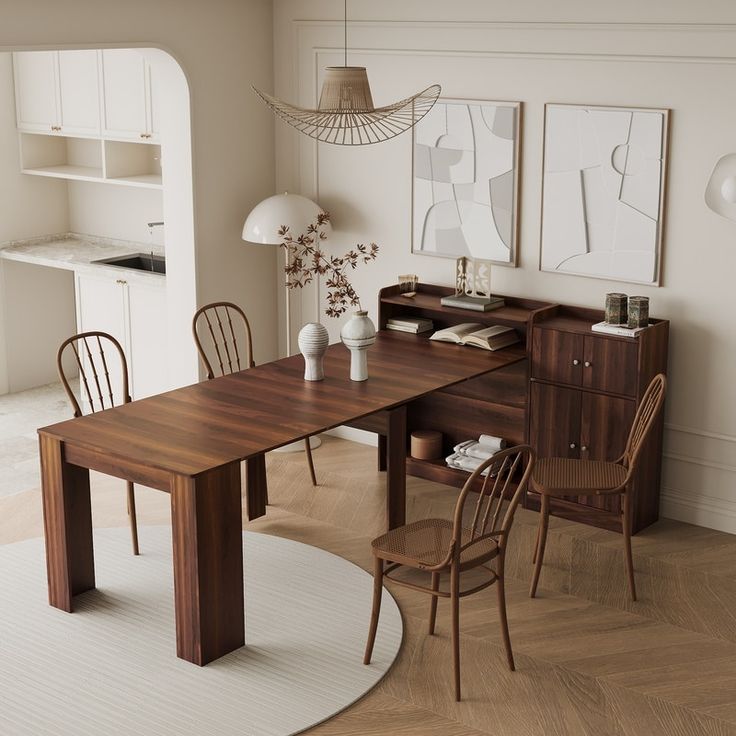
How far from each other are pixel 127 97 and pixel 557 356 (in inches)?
122

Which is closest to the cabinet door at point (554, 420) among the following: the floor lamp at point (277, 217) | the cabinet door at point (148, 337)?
the floor lamp at point (277, 217)

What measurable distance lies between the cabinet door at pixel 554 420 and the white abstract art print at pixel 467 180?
77cm

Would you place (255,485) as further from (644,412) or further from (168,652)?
(644,412)

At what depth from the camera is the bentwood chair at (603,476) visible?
463 cm

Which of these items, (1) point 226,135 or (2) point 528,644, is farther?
(1) point 226,135

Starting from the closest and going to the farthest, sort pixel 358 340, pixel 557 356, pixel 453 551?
pixel 453 551 → pixel 358 340 → pixel 557 356

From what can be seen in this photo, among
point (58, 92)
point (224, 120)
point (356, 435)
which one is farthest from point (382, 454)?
point (58, 92)

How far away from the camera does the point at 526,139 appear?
5.57 m

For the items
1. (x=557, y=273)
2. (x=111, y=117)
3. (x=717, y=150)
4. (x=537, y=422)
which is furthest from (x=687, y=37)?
(x=111, y=117)

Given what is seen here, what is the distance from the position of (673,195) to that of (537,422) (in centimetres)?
123

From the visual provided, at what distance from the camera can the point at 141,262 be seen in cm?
733

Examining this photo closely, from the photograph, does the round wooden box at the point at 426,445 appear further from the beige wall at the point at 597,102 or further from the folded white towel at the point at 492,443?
the beige wall at the point at 597,102

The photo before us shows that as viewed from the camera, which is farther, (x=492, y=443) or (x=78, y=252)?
(x=78, y=252)

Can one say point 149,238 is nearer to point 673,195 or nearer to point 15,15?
point 15,15
